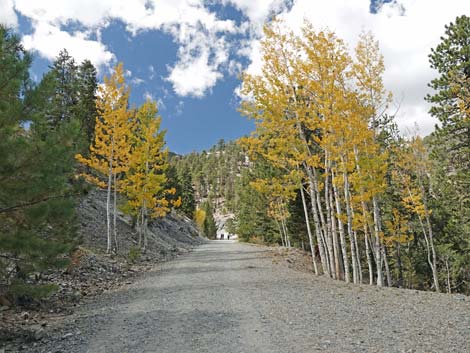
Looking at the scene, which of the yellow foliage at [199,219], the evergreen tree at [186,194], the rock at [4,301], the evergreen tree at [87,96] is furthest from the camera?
the yellow foliage at [199,219]

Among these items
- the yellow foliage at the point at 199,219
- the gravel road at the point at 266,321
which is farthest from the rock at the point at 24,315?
the yellow foliage at the point at 199,219

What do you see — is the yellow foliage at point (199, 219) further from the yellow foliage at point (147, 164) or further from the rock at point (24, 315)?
the rock at point (24, 315)

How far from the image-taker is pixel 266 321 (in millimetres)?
6898

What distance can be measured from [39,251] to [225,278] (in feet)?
25.1

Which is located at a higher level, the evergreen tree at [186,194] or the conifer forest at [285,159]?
the evergreen tree at [186,194]

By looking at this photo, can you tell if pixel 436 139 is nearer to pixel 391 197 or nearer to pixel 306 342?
pixel 391 197

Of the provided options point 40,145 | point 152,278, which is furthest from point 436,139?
point 40,145

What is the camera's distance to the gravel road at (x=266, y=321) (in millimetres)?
5520

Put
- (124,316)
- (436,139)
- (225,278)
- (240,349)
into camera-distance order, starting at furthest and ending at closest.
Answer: (436,139) < (225,278) < (124,316) < (240,349)

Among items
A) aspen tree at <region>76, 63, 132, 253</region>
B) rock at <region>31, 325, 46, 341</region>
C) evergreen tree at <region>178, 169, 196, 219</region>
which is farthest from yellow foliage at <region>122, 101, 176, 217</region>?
evergreen tree at <region>178, 169, 196, 219</region>

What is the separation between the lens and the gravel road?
5.52 meters

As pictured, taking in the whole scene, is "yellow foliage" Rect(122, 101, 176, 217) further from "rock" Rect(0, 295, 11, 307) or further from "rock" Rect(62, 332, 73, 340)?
"rock" Rect(62, 332, 73, 340)

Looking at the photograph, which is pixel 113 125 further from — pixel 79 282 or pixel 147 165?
pixel 79 282

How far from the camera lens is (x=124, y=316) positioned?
7695 mm
